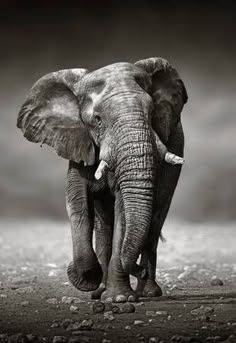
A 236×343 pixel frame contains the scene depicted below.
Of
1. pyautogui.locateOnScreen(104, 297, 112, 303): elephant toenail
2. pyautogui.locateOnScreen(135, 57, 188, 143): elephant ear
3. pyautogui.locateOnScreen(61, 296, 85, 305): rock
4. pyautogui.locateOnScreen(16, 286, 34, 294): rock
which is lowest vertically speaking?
pyautogui.locateOnScreen(16, 286, 34, 294): rock

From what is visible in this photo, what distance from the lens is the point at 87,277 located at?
12539 millimetres

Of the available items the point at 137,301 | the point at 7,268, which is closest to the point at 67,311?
the point at 137,301

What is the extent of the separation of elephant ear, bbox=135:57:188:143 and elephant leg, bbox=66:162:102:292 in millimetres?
1377

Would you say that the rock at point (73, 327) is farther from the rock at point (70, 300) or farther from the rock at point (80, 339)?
the rock at point (70, 300)

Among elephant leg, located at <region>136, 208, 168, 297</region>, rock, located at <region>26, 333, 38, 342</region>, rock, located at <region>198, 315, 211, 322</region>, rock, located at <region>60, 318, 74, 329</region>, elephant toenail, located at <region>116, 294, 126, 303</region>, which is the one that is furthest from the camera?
elephant leg, located at <region>136, 208, 168, 297</region>

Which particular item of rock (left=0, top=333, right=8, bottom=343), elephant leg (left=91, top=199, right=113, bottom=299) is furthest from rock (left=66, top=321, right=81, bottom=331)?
elephant leg (left=91, top=199, right=113, bottom=299)

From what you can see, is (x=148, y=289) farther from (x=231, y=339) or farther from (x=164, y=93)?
(x=231, y=339)

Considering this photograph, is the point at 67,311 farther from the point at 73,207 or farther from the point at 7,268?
the point at 7,268

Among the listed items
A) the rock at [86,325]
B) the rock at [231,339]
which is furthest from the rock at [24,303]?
the rock at [231,339]

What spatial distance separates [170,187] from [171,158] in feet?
8.02

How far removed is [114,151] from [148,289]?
2.67m

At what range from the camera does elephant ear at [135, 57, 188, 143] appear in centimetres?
1304

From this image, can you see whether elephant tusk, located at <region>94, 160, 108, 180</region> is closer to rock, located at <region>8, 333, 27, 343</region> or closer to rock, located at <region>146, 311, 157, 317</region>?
rock, located at <region>146, 311, 157, 317</region>

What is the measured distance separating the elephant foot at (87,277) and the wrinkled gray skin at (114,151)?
0.01 meters
